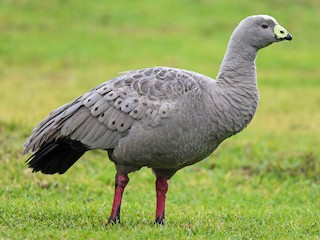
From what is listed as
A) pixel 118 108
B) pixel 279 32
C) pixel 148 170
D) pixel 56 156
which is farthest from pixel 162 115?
pixel 148 170

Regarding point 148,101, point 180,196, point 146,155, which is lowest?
point 180,196

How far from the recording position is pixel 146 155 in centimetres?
708

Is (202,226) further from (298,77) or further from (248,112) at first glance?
(298,77)

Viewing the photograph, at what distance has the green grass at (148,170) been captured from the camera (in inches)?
297

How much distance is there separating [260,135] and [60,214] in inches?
301

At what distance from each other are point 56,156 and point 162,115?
139 centimetres

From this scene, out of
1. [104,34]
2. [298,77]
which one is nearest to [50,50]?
[104,34]

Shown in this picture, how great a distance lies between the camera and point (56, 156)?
7734 mm

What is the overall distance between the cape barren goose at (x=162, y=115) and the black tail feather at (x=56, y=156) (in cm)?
1

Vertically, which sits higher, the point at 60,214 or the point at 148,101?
the point at 148,101

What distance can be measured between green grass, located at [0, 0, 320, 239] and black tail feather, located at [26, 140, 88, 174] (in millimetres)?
465

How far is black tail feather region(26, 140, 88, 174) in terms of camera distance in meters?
7.50

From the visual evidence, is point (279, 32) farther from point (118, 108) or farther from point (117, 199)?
point (117, 199)

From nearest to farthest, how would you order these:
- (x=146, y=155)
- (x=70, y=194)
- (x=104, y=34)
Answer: (x=146, y=155), (x=70, y=194), (x=104, y=34)
